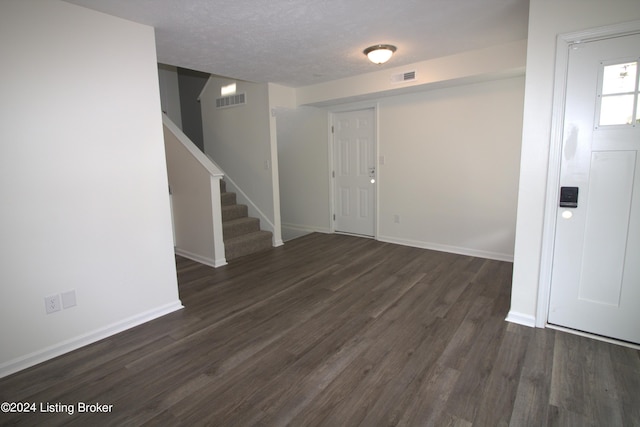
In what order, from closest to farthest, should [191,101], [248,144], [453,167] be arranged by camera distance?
[453,167], [248,144], [191,101]

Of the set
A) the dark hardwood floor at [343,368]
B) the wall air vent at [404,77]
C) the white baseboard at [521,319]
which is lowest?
the dark hardwood floor at [343,368]

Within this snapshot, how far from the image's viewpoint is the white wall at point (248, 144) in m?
5.05

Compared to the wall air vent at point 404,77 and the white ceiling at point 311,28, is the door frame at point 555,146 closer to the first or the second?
the white ceiling at point 311,28

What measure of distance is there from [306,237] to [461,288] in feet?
9.28

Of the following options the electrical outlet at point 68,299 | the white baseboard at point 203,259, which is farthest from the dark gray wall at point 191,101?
the electrical outlet at point 68,299

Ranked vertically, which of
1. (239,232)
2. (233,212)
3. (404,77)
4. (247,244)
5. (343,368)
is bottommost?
(343,368)

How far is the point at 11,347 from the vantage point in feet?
7.24

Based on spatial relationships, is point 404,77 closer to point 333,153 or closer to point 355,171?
point 355,171

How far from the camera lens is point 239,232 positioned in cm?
495

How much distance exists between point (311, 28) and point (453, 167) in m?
2.60

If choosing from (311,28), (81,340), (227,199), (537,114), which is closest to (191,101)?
Result: (227,199)

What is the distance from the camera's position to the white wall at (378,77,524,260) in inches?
157

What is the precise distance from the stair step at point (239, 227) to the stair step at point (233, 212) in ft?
0.21

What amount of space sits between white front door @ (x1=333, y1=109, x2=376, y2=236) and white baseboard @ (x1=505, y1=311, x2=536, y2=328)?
111 inches
